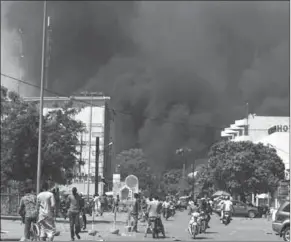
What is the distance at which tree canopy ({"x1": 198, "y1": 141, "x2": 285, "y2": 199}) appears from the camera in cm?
6525

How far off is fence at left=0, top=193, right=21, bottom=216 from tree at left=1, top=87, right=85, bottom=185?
2.42 metres

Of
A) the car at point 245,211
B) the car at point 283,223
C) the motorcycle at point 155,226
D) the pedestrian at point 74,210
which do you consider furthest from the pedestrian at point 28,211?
the car at point 245,211

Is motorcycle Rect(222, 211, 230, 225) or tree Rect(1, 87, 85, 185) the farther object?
motorcycle Rect(222, 211, 230, 225)

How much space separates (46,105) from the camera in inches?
1766

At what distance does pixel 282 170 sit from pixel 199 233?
43.8 meters

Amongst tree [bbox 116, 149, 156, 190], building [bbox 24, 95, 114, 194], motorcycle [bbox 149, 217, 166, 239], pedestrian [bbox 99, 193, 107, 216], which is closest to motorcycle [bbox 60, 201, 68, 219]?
pedestrian [bbox 99, 193, 107, 216]

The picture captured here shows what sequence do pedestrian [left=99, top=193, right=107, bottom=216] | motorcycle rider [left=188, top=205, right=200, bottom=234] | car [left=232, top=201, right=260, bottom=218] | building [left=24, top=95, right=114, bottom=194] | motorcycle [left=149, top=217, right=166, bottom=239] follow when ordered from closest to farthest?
motorcycle [left=149, top=217, right=166, bottom=239] → motorcycle rider [left=188, top=205, right=200, bottom=234] → building [left=24, top=95, right=114, bottom=194] → pedestrian [left=99, top=193, right=107, bottom=216] → car [left=232, top=201, right=260, bottom=218]

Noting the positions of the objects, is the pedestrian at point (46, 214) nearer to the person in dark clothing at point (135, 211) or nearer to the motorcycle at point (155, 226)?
the motorcycle at point (155, 226)

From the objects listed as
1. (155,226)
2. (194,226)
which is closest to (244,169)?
(194,226)

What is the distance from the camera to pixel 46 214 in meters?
16.3

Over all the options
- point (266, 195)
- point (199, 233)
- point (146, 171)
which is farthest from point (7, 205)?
point (266, 195)

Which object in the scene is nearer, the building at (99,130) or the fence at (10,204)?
the building at (99,130)

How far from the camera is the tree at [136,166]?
36.8 metres

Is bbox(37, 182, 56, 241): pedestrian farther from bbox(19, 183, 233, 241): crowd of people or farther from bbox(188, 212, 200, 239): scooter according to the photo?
bbox(188, 212, 200, 239): scooter
